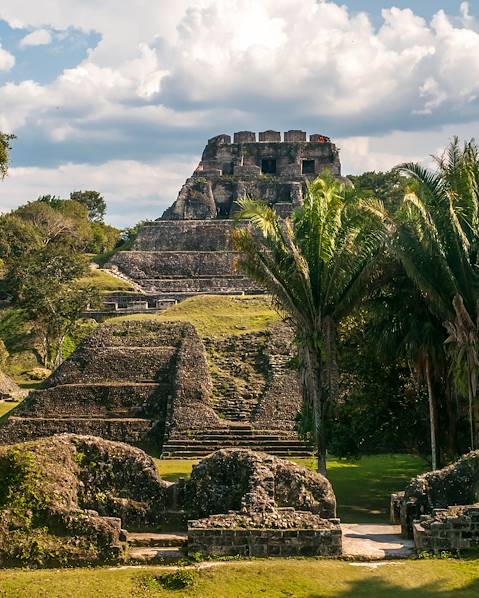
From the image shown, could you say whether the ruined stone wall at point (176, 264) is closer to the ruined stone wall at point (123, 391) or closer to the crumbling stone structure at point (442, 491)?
Answer: the ruined stone wall at point (123, 391)

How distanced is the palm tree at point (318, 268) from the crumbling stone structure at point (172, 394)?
21.8 feet

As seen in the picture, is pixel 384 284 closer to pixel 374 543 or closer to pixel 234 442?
pixel 374 543

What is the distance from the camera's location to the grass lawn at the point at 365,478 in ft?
59.0

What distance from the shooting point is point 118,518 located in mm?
13750

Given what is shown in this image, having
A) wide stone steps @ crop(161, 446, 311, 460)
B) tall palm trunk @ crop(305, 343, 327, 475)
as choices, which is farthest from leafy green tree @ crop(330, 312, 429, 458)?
wide stone steps @ crop(161, 446, 311, 460)

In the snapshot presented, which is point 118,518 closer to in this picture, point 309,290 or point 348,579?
point 348,579

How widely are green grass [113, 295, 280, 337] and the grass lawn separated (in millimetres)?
7843

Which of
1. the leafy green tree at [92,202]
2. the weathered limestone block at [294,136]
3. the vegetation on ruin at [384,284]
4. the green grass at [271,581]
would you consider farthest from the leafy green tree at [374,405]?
the leafy green tree at [92,202]

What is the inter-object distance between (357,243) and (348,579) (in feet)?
26.5

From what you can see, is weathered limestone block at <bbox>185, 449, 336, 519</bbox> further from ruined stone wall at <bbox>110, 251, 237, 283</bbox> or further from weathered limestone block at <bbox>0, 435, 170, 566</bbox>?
ruined stone wall at <bbox>110, 251, 237, 283</bbox>

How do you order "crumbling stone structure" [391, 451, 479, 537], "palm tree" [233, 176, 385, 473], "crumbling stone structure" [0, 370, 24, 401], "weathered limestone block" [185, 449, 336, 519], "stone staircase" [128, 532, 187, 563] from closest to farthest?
1. "stone staircase" [128, 532, 187, 563]
2. "weathered limestone block" [185, 449, 336, 519]
3. "crumbling stone structure" [391, 451, 479, 537]
4. "palm tree" [233, 176, 385, 473]
5. "crumbling stone structure" [0, 370, 24, 401]

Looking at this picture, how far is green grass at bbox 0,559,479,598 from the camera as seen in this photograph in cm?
1134

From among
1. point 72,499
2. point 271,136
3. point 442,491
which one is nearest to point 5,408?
point 72,499

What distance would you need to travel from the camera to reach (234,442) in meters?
25.1
